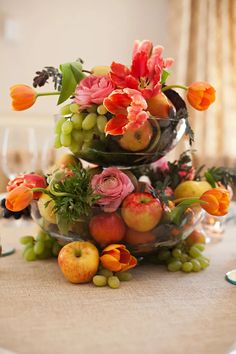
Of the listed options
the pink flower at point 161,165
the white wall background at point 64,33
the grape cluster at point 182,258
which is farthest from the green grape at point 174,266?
the white wall background at point 64,33

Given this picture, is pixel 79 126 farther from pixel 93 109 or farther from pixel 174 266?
pixel 174 266

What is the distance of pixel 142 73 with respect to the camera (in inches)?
31.9

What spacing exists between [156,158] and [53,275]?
0.96 ft

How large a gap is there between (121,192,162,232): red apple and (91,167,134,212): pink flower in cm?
2

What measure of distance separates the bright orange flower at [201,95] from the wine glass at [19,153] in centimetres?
51

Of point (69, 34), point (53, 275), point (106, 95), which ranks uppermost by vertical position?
point (69, 34)

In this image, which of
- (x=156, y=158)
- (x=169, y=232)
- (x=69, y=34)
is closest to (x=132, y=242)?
(x=169, y=232)

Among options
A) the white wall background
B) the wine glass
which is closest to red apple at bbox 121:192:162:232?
the wine glass

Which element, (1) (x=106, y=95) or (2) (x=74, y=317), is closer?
(2) (x=74, y=317)

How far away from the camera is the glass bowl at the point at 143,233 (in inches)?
32.7

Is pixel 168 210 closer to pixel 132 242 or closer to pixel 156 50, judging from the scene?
pixel 132 242

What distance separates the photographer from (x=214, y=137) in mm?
3254

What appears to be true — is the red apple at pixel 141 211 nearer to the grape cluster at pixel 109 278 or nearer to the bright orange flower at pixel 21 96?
the grape cluster at pixel 109 278

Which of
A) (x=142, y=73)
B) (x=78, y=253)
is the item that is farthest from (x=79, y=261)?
(x=142, y=73)
